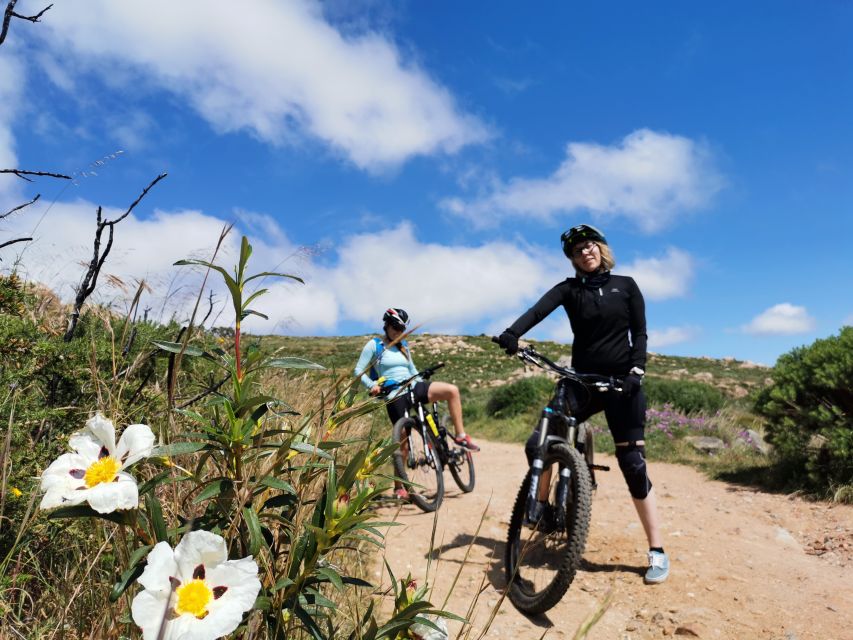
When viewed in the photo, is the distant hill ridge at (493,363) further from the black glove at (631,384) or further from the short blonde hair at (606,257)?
the black glove at (631,384)

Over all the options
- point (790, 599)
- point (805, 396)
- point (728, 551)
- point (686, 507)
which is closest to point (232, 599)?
point (790, 599)

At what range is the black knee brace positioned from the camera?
389cm

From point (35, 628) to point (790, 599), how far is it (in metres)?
4.00

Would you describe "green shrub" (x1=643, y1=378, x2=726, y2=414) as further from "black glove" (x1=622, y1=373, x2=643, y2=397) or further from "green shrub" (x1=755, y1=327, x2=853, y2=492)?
"black glove" (x1=622, y1=373, x2=643, y2=397)

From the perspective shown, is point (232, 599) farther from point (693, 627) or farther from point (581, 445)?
point (581, 445)

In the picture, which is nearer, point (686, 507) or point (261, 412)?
point (261, 412)

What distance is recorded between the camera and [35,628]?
74.3 inches

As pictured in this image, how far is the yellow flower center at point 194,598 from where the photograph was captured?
105 centimetres

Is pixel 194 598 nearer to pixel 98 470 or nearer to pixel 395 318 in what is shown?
pixel 98 470

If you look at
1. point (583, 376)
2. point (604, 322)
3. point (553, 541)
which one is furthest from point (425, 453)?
point (604, 322)

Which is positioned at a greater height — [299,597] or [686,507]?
[299,597]

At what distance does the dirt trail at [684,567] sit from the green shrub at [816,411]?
53cm

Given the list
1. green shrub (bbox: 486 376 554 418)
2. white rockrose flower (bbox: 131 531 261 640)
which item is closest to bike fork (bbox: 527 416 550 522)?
white rockrose flower (bbox: 131 531 261 640)

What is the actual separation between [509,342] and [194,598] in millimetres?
3138
